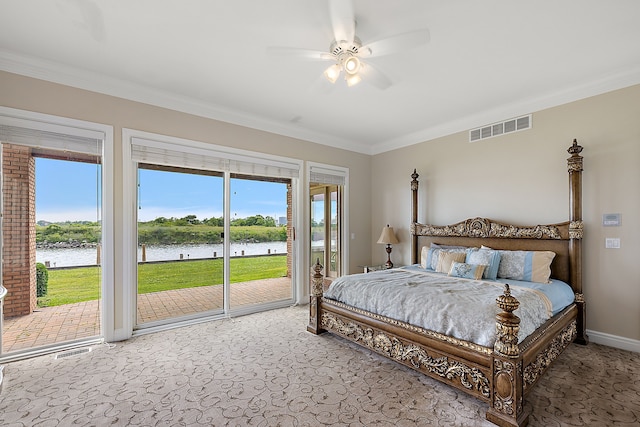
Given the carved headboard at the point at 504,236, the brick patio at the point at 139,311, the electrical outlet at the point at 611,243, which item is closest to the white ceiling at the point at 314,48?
the carved headboard at the point at 504,236

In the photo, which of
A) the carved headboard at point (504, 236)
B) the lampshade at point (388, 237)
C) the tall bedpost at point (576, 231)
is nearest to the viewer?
the tall bedpost at point (576, 231)

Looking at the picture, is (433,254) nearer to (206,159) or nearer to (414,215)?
(414,215)

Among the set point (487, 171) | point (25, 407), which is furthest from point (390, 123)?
Result: point (25, 407)

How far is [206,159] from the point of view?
3.99 metres

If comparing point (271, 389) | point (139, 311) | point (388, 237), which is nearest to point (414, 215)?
point (388, 237)

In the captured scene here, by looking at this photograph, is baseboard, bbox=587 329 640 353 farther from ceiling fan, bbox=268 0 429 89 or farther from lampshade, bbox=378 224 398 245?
ceiling fan, bbox=268 0 429 89

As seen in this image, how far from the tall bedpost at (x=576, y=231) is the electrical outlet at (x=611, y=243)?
0.23m

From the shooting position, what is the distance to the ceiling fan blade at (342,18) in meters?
1.89

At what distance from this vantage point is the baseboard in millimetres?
3080

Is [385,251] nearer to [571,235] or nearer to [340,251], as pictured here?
[340,251]

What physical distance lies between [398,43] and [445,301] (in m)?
2.11

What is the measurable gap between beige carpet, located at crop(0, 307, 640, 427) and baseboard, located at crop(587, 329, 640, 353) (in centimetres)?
12


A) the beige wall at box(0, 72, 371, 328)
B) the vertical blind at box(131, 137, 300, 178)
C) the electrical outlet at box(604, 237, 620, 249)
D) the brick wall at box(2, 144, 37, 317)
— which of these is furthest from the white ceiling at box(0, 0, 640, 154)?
the electrical outlet at box(604, 237, 620, 249)

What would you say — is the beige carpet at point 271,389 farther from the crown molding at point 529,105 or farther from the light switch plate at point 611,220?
the crown molding at point 529,105
